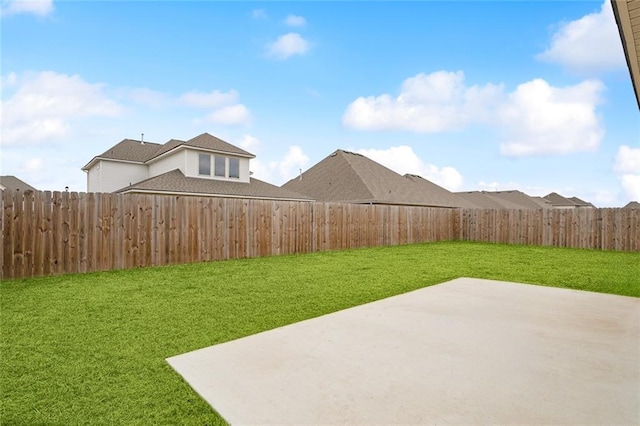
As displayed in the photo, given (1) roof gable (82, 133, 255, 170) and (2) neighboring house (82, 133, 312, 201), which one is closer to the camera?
(2) neighboring house (82, 133, 312, 201)

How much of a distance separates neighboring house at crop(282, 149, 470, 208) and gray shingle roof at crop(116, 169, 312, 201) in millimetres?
3324

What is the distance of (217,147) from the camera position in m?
16.3

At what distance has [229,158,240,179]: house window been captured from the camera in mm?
16969

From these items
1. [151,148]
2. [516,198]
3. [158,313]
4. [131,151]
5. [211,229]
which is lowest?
[158,313]

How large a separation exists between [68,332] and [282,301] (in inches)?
89.6

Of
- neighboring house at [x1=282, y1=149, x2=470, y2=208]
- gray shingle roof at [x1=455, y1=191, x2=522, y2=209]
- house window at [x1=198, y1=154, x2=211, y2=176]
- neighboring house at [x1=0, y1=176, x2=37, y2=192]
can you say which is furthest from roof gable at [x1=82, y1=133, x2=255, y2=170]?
gray shingle roof at [x1=455, y1=191, x2=522, y2=209]

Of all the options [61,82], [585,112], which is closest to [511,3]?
[585,112]

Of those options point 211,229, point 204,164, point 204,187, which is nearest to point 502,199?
point 204,164

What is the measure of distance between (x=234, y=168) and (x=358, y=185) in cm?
703

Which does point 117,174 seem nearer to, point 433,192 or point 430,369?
point 430,369

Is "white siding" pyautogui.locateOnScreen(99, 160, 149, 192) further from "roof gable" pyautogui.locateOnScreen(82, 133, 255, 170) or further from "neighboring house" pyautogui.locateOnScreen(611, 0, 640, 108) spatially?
"neighboring house" pyautogui.locateOnScreen(611, 0, 640, 108)

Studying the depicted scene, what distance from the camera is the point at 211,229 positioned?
27.7 feet

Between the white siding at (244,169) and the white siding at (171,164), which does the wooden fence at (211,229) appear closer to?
the white siding at (244,169)

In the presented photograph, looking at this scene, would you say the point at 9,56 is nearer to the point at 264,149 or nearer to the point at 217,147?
the point at 217,147
